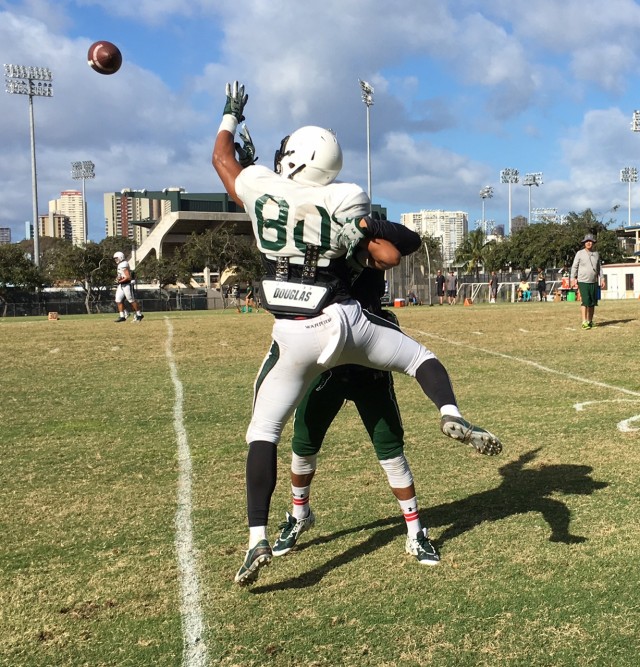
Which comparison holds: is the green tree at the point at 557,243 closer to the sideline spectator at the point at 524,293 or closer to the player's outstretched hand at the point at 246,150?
the sideline spectator at the point at 524,293

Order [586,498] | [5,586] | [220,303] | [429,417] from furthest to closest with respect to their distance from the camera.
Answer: [220,303], [429,417], [586,498], [5,586]

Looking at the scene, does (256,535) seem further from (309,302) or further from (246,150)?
(246,150)

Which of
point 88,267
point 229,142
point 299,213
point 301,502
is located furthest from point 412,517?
point 88,267

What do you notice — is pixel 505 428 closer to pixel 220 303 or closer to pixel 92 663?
pixel 92 663

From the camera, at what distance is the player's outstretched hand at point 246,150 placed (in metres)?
4.21

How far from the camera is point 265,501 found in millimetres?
3721

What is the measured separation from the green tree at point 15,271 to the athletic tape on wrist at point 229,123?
54.0 m

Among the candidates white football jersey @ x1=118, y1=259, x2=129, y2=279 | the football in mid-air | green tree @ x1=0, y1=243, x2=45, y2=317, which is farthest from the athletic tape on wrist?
green tree @ x1=0, y1=243, x2=45, y2=317

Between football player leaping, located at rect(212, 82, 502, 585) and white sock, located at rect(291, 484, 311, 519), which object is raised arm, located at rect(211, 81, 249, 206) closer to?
football player leaping, located at rect(212, 82, 502, 585)

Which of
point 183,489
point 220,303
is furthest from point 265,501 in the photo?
point 220,303

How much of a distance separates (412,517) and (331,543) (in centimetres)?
53

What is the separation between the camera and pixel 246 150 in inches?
167

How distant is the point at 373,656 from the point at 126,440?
4850 millimetres

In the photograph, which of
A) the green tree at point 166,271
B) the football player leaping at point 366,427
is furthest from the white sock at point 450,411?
the green tree at point 166,271
